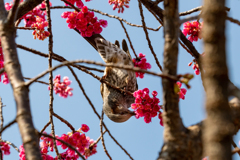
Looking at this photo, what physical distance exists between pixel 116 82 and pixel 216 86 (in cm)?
440

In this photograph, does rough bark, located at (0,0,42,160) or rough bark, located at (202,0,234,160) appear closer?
rough bark, located at (202,0,234,160)

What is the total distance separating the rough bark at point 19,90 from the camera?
1479 mm

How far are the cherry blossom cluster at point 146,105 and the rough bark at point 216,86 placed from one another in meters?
2.23

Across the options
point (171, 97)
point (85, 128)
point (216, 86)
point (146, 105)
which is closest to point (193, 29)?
point (146, 105)

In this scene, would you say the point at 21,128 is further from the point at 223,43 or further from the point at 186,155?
the point at 223,43

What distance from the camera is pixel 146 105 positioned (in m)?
3.24

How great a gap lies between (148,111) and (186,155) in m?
1.66

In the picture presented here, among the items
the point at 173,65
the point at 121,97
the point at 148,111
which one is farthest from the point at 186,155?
the point at 121,97

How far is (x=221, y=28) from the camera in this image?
3.36ft

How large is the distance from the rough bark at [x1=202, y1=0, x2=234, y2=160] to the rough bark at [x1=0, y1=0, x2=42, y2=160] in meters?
0.95

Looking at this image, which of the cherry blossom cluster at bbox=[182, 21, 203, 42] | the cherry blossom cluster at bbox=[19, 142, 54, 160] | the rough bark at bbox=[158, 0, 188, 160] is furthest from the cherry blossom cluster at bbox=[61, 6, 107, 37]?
the rough bark at bbox=[158, 0, 188, 160]

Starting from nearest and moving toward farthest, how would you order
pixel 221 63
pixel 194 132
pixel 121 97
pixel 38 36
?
pixel 221 63 < pixel 194 132 < pixel 38 36 < pixel 121 97

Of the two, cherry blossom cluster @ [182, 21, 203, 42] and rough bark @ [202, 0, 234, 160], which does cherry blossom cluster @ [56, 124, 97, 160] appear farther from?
rough bark @ [202, 0, 234, 160]

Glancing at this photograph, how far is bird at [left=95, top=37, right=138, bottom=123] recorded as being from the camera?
507 cm
